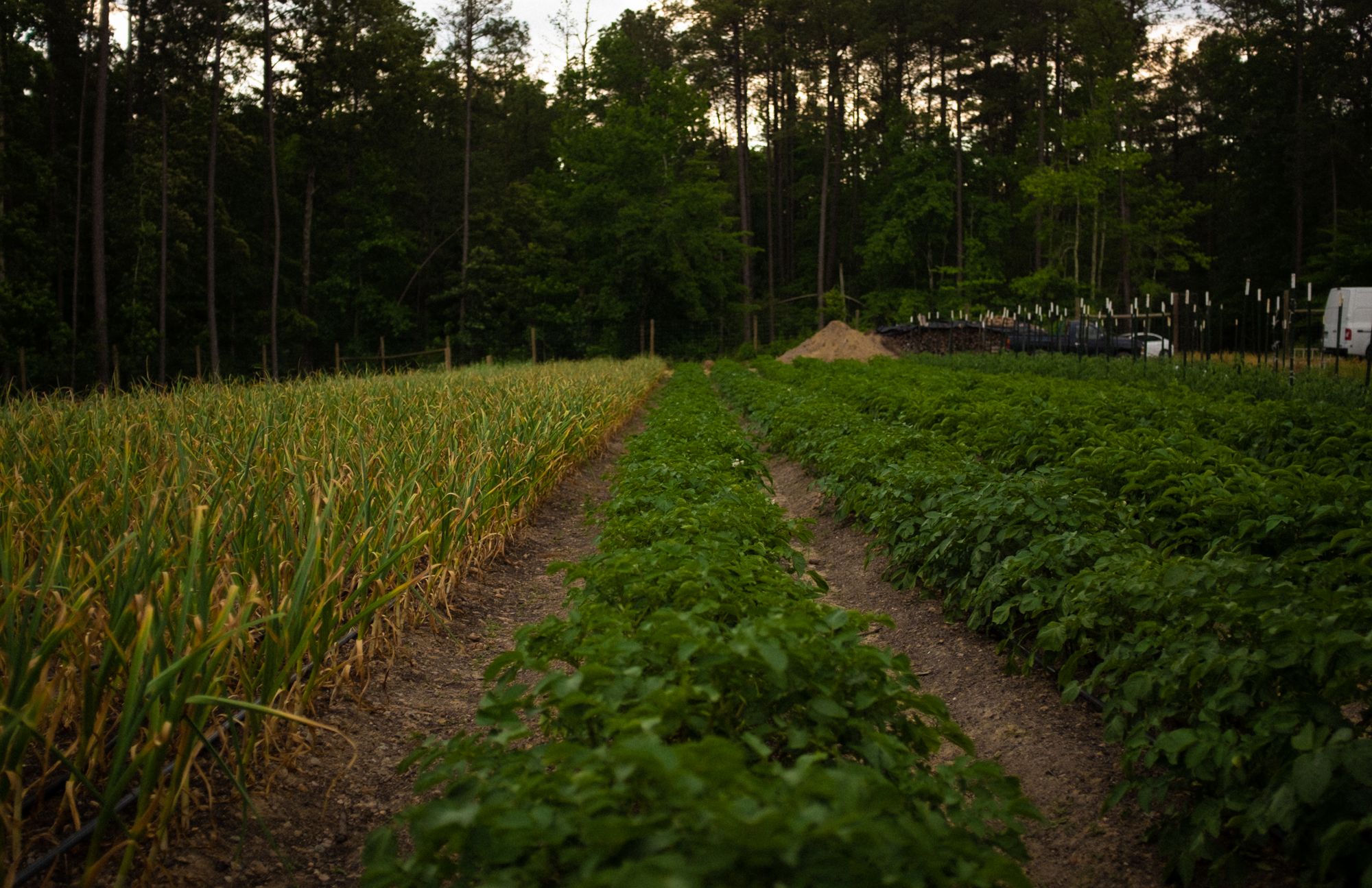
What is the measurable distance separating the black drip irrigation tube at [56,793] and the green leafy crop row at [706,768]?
699 mm

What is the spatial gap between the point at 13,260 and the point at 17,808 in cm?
2921

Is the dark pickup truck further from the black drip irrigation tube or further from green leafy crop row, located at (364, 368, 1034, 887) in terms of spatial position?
the black drip irrigation tube

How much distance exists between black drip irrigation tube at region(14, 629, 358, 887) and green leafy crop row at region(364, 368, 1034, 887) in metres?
0.70

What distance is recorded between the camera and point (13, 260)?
25953 mm

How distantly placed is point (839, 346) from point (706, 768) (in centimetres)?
3262

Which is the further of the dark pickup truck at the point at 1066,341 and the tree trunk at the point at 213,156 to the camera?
the dark pickup truck at the point at 1066,341

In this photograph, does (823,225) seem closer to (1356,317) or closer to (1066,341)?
(1066,341)

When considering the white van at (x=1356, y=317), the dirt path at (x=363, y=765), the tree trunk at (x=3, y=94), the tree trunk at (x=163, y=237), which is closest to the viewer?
the dirt path at (x=363, y=765)

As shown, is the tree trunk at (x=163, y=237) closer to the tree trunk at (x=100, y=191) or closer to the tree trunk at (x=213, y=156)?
the tree trunk at (x=213, y=156)

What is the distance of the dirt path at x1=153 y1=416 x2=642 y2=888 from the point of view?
288cm

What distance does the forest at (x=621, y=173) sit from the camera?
28422mm

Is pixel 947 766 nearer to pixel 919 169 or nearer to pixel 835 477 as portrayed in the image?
pixel 835 477

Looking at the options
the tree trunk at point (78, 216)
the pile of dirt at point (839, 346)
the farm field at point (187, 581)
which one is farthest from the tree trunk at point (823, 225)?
the farm field at point (187, 581)

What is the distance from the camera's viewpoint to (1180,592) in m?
3.26
